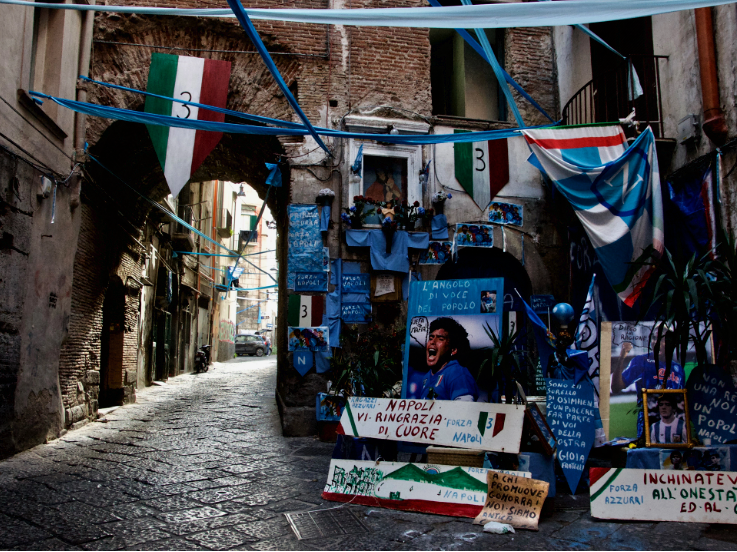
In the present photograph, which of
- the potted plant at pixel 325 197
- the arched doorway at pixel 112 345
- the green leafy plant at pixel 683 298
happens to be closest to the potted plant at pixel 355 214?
the potted plant at pixel 325 197

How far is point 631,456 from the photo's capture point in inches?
159

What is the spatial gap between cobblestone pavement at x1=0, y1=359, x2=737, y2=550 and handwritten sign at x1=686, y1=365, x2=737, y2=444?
79 centimetres

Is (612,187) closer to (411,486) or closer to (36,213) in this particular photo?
(411,486)

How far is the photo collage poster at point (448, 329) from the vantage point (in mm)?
4691

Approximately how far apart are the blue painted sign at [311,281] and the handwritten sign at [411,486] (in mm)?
3685

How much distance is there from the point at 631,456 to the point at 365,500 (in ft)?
6.33

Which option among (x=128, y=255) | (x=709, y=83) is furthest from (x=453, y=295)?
(x=128, y=255)

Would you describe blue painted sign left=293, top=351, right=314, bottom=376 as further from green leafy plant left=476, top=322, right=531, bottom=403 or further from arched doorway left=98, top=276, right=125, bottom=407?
arched doorway left=98, top=276, right=125, bottom=407

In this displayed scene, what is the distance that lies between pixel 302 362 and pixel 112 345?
490 centimetres

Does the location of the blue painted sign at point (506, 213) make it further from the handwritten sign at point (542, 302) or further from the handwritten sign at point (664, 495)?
the handwritten sign at point (664, 495)

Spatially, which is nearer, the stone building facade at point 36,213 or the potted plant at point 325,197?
the stone building facade at point 36,213

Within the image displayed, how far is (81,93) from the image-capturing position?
7.17m

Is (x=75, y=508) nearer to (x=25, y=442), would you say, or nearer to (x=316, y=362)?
(x=25, y=442)

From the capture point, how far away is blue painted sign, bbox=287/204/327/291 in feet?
25.2
